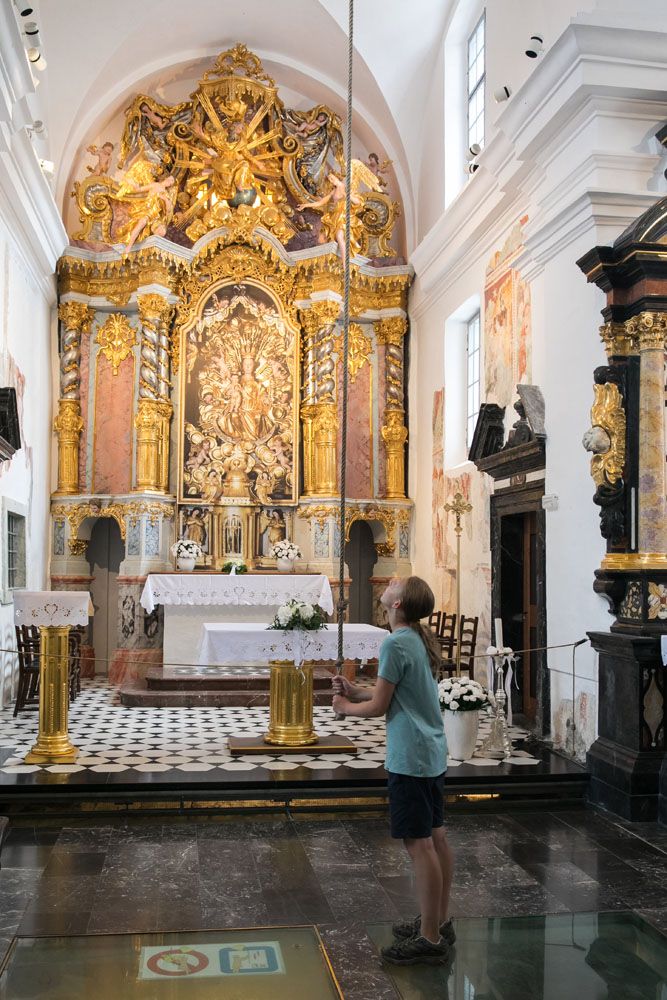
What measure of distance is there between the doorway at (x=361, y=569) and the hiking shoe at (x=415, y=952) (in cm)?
1203

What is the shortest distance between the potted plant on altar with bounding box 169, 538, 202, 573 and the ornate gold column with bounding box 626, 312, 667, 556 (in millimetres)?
8159

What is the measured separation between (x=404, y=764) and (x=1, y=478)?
853 cm

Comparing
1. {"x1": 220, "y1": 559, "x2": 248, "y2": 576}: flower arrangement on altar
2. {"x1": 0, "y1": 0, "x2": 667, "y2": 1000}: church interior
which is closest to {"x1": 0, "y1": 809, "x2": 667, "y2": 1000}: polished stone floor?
{"x1": 0, "y1": 0, "x2": 667, "y2": 1000}: church interior

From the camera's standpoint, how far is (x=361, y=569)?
1695 centimetres

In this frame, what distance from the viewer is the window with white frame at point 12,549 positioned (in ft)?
38.3

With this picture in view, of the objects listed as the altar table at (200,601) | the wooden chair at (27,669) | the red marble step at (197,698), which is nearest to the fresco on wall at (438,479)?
the altar table at (200,601)

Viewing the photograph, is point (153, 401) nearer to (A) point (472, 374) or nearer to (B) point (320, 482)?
(B) point (320, 482)

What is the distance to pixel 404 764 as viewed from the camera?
457cm

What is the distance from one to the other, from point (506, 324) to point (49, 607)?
6.50 meters

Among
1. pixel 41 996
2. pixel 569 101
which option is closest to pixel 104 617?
pixel 569 101

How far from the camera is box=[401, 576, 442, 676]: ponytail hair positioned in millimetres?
4668

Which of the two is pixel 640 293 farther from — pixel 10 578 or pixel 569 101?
pixel 10 578

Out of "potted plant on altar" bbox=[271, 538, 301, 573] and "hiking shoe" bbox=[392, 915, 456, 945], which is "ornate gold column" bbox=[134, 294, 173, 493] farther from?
"hiking shoe" bbox=[392, 915, 456, 945]

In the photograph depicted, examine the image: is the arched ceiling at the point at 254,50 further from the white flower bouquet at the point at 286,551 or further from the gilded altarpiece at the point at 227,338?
the white flower bouquet at the point at 286,551
